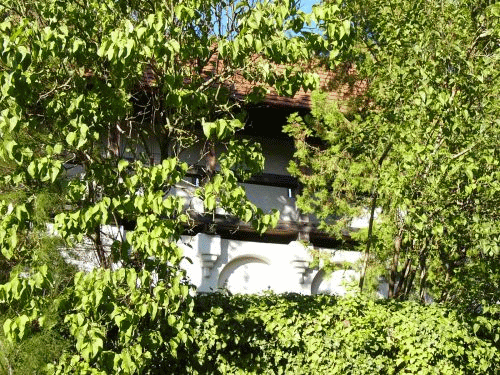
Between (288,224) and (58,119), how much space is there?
5521mm

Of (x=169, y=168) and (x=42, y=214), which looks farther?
(x=42, y=214)

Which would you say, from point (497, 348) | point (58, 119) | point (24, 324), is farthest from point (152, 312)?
point (497, 348)

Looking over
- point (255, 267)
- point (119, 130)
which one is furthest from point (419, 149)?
point (255, 267)

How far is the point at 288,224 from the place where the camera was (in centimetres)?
1049

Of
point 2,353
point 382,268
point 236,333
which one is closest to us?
point 2,353

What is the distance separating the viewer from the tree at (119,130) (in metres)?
4.93

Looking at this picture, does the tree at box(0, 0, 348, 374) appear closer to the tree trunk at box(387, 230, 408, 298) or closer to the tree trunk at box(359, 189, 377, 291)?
the tree trunk at box(359, 189, 377, 291)

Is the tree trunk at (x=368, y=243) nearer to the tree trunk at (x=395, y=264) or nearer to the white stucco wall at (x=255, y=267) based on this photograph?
the tree trunk at (x=395, y=264)

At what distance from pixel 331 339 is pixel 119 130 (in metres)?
2.76

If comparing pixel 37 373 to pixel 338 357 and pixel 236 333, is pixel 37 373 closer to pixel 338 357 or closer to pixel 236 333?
pixel 236 333

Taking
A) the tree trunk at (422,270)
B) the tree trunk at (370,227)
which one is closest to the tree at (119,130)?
the tree trunk at (370,227)

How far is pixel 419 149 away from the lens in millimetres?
6500

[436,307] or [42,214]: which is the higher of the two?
[42,214]

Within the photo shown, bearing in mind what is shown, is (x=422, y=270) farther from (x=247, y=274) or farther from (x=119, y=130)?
(x=119, y=130)
